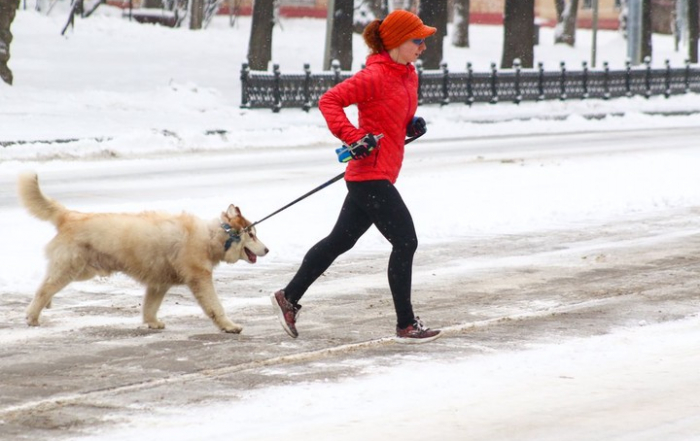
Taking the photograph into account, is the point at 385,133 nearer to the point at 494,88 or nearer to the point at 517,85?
the point at 494,88

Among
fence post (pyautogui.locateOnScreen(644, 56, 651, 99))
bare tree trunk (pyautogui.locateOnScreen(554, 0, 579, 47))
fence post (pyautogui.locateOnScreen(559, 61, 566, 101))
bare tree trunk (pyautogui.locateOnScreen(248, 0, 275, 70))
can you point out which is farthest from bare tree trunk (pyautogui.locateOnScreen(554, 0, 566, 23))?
bare tree trunk (pyautogui.locateOnScreen(248, 0, 275, 70))

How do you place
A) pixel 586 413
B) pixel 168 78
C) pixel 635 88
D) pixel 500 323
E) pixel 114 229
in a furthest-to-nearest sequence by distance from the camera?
pixel 635 88 < pixel 168 78 < pixel 500 323 < pixel 114 229 < pixel 586 413

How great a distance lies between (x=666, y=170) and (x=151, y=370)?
13.4 meters

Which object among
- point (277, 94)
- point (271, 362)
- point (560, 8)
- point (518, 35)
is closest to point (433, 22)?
point (518, 35)

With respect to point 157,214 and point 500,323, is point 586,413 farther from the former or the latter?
point 157,214

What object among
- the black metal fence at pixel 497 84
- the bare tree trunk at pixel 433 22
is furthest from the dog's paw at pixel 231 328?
the bare tree trunk at pixel 433 22

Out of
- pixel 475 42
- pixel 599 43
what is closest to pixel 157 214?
pixel 475 42

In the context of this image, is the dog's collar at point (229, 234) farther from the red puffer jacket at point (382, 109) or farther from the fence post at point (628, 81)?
the fence post at point (628, 81)

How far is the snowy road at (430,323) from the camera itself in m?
5.88

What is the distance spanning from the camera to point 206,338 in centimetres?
771

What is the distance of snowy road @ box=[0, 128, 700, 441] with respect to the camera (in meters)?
5.88

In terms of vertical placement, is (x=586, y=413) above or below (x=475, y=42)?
below

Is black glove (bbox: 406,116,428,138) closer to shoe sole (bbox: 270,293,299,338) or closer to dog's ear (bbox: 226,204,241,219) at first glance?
dog's ear (bbox: 226,204,241,219)

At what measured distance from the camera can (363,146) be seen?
7086mm
